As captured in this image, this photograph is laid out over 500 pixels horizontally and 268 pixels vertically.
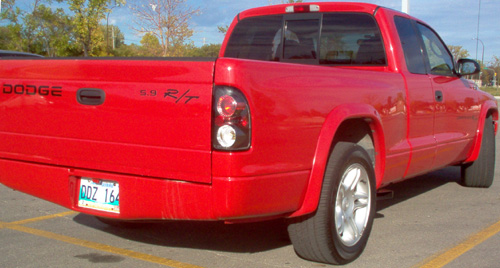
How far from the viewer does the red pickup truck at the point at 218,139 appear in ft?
10.2

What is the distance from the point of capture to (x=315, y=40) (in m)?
5.27

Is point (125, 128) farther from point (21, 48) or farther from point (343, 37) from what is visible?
point (21, 48)

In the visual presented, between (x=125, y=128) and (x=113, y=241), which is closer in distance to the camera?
(x=125, y=128)

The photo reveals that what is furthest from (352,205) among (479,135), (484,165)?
(484,165)

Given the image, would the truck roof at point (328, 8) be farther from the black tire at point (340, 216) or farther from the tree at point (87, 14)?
the tree at point (87, 14)

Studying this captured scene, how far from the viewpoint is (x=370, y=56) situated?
5023 millimetres

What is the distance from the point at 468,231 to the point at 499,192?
6.77 ft

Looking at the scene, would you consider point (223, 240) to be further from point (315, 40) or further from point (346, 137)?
point (315, 40)

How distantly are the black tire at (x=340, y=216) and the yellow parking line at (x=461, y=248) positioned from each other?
47 centimetres

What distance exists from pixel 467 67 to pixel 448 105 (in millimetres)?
658

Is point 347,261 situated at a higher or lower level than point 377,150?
lower

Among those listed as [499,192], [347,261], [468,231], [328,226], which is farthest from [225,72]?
[499,192]

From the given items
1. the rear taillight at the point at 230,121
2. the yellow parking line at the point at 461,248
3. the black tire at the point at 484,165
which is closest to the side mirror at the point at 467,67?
the black tire at the point at 484,165

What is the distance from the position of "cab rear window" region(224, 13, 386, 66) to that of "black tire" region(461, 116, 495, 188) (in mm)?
2315
